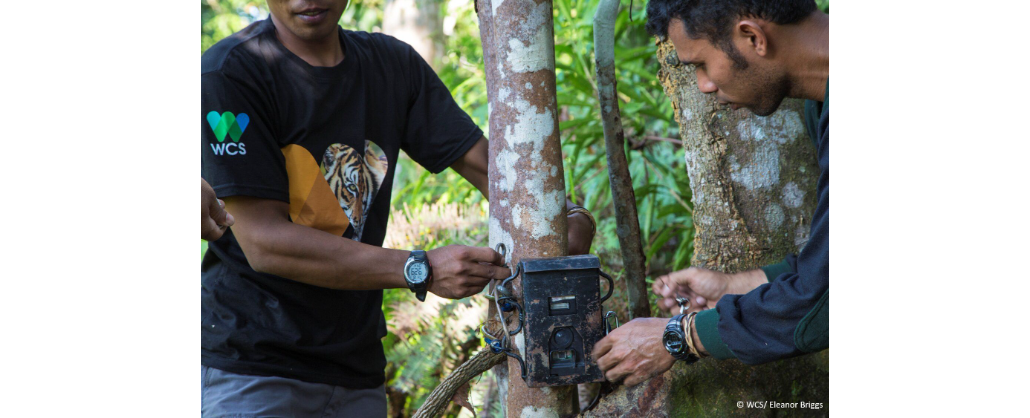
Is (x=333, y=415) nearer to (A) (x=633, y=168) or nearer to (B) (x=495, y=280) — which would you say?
(B) (x=495, y=280)

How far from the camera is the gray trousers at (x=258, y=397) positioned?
207 centimetres

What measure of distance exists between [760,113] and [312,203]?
135cm

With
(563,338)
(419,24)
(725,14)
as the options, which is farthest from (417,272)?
(419,24)

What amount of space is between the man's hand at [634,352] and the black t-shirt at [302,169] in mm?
875

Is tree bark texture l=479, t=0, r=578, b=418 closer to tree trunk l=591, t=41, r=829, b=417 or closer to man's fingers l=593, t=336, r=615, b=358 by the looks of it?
man's fingers l=593, t=336, r=615, b=358

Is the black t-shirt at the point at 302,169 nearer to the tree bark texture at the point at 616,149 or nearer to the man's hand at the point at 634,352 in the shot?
the tree bark texture at the point at 616,149

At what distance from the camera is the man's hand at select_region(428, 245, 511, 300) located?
6.16 feet

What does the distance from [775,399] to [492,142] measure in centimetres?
122

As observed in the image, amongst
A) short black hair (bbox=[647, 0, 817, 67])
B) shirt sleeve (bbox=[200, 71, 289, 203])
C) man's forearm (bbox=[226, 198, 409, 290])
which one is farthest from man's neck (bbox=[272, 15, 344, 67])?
short black hair (bbox=[647, 0, 817, 67])

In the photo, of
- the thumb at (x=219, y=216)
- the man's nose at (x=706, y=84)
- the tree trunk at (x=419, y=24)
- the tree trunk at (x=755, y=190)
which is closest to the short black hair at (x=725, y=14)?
the man's nose at (x=706, y=84)

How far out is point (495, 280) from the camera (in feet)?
6.36

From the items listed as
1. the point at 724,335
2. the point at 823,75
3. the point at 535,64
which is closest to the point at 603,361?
the point at 724,335

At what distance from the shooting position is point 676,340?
6.14 ft

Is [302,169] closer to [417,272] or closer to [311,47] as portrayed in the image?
[311,47]
